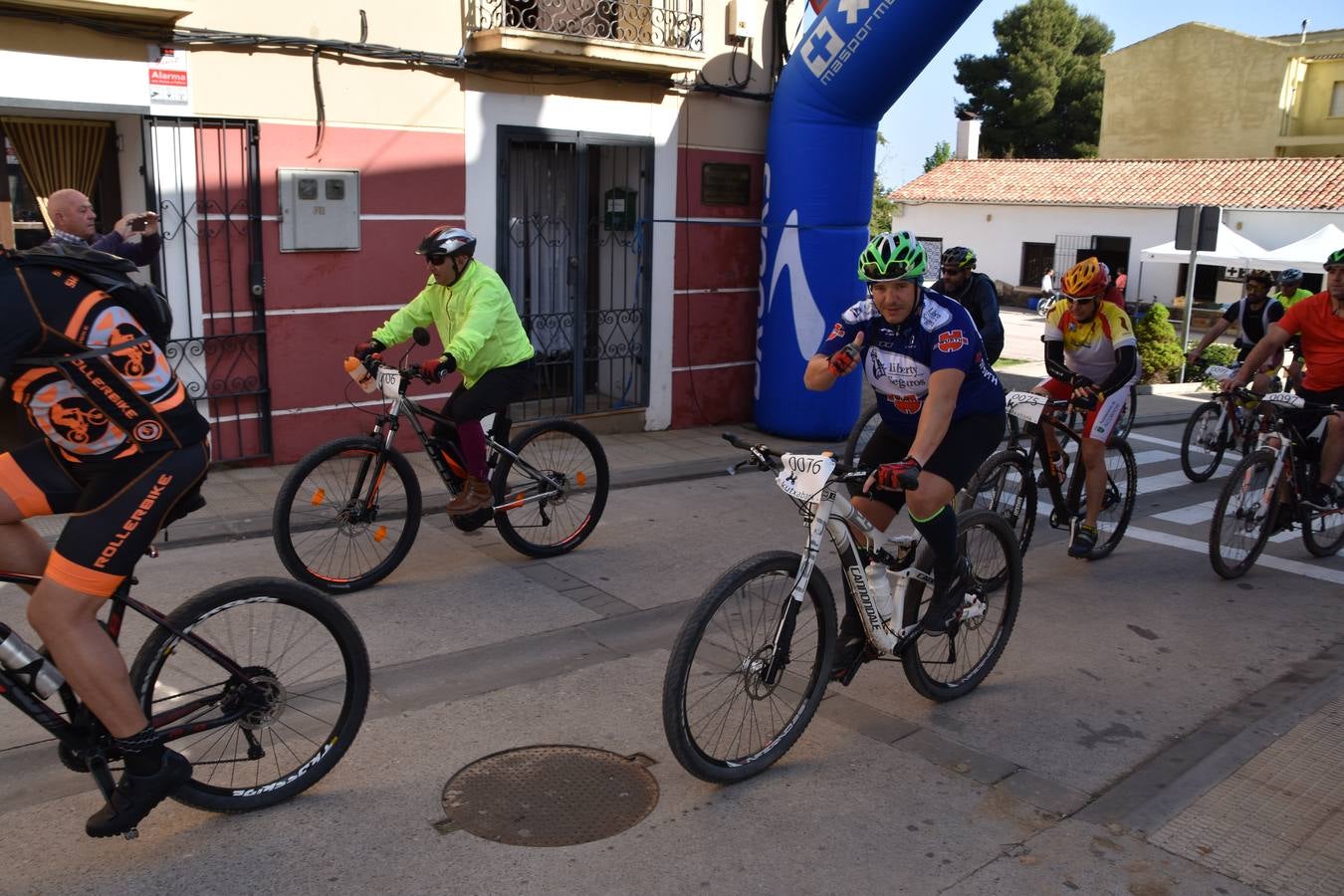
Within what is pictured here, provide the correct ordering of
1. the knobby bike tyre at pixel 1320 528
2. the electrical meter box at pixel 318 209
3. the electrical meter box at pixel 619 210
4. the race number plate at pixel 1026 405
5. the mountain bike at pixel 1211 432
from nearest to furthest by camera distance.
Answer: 1. the race number plate at pixel 1026 405
2. the knobby bike tyre at pixel 1320 528
3. the electrical meter box at pixel 318 209
4. the mountain bike at pixel 1211 432
5. the electrical meter box at pixel 619 210

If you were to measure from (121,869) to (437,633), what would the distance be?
2.24 meters

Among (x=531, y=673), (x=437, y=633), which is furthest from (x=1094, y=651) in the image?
(x=437, y=633)

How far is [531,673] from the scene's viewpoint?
5.26m

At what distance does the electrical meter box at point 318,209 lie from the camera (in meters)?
8.80

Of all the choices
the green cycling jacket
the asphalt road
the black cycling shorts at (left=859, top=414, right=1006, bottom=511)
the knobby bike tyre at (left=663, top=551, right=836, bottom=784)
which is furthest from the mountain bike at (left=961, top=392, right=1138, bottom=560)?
the green cycling jacket

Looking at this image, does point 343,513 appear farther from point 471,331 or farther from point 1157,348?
point 1157,348

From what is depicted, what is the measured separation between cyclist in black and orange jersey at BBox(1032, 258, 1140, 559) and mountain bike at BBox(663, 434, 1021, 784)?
2.42m

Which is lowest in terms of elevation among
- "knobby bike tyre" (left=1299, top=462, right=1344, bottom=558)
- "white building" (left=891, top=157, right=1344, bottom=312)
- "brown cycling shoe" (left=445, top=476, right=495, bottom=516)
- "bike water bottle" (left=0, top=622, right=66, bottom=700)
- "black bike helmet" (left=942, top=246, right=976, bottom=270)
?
"knobby bike tyre" (left=1299, top=462, right=1344, bottom=558)

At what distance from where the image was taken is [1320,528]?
25.5ft

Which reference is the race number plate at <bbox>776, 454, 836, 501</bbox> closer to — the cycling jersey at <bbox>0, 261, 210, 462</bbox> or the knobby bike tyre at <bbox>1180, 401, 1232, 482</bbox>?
the cycling jersey at <bbox>0, 261, 210, 462</bbox>

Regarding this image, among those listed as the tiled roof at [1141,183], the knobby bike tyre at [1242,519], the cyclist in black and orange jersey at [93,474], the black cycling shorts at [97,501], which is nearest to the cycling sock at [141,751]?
the cyclist in black and orange jersey at [93,474]

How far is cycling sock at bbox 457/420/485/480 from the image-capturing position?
21.4ft

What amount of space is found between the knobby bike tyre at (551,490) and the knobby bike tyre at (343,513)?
610 millimetres

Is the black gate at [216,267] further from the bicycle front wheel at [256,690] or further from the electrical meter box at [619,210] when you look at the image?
the bicycle front wheel at [256,690]
